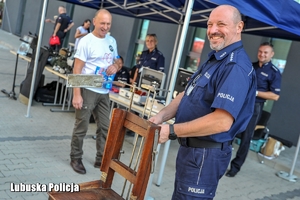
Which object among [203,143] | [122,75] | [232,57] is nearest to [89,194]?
[203,143]

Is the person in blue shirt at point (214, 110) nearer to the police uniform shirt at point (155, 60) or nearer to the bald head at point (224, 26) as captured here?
the bald head at point (224, 26)

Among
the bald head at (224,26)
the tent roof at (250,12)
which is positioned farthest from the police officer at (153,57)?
the bald head at (224,26)

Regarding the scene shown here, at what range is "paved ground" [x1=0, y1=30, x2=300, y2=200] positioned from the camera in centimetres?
362

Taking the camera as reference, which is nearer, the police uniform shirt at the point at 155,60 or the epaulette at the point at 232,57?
the epaulette at the point at 232,57

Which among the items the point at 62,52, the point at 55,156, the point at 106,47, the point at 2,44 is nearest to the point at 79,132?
the point at 55,156

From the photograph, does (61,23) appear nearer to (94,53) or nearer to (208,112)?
(94,53)

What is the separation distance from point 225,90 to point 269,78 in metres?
3.18

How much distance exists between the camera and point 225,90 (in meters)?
1.74

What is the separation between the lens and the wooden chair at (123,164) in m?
1.78

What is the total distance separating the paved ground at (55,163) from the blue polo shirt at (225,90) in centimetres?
201

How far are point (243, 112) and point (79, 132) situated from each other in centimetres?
234

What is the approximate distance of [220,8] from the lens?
6.16 ft

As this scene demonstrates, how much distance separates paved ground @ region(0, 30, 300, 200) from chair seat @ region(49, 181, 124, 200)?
136 cm

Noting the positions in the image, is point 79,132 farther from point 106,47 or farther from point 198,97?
point 198,97
